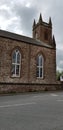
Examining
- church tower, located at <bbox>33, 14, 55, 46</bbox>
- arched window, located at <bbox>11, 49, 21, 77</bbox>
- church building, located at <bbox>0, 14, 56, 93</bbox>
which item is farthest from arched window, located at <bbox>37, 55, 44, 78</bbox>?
church tower, located at <bbox>33, 14, 55, 46</bbox>

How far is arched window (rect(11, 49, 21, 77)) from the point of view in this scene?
25094 mm

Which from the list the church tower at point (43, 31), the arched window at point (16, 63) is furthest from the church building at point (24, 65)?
the church tower at point (43, 31)

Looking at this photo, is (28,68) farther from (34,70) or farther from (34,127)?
(34,127)

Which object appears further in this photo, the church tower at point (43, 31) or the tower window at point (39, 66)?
the church tower at point (43, 31)

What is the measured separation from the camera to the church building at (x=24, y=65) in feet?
76.5

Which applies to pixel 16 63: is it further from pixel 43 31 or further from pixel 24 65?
pixel 43 31

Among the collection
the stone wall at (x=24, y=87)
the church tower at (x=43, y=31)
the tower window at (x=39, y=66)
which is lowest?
the stone wall at (x=24, y=87)

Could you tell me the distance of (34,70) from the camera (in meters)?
26.9

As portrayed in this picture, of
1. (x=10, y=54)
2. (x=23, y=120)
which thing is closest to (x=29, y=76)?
(x=10, y=54)

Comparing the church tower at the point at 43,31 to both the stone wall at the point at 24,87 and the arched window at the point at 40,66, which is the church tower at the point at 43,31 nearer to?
the arched window at the point at 40,66

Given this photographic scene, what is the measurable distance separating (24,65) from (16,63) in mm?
1332

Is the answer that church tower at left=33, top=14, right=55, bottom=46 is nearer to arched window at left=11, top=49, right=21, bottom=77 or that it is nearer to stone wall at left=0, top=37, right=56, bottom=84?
stone wall at left=0, top=37, right=56, bottom=84

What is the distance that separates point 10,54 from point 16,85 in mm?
5182

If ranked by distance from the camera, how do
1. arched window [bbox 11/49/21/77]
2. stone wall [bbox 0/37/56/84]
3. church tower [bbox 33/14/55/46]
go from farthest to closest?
1. church tower [bbox 33/14/55/46]
2. arched window [bbox 11/49/21/77]
3. stone wall [bbox 0/37/56/84]
